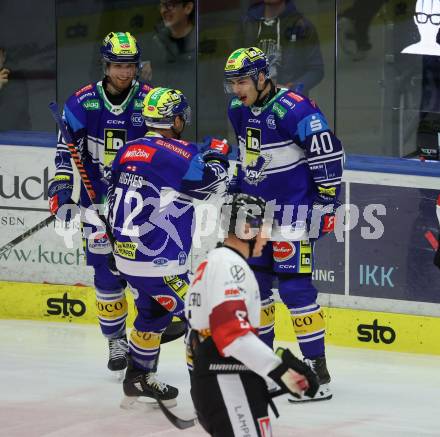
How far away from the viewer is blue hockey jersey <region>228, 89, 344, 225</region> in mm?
6137

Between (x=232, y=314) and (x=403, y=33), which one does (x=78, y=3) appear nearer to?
(x=403, y=33)

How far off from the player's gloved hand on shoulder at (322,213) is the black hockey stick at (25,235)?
230 cm

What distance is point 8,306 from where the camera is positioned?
27.0 feet

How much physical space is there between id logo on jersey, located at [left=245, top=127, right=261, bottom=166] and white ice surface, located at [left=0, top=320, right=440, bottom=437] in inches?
45.5

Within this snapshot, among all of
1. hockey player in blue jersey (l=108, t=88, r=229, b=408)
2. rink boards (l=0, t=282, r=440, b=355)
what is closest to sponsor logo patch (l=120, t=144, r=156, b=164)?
hockey player in blue jersey (l=108, t=88, r=229, b=408)

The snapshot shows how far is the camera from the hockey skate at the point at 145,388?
6.03 meters

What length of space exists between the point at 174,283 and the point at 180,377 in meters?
1.04

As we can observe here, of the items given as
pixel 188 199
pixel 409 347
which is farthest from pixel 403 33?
pixel 188 199

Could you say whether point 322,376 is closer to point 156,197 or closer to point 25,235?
point 156,197

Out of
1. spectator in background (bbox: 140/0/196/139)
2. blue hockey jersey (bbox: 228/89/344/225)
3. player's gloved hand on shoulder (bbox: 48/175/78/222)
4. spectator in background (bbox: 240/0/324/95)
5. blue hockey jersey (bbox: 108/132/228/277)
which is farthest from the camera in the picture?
spectator in background (bbox: 140/0/196/139)

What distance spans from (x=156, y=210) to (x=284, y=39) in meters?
2.58

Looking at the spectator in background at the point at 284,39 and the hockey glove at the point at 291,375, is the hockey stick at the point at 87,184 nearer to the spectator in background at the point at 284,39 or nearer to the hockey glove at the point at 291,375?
the spectator in background at the point at 284,39

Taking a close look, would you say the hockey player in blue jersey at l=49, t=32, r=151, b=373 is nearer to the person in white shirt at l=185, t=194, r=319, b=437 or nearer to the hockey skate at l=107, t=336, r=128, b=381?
the hockey skate at l=107, t=336, r=128, b=381

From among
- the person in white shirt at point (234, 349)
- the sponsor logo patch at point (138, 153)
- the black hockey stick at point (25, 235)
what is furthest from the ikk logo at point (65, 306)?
the person in white shirt at point (234, 349)
